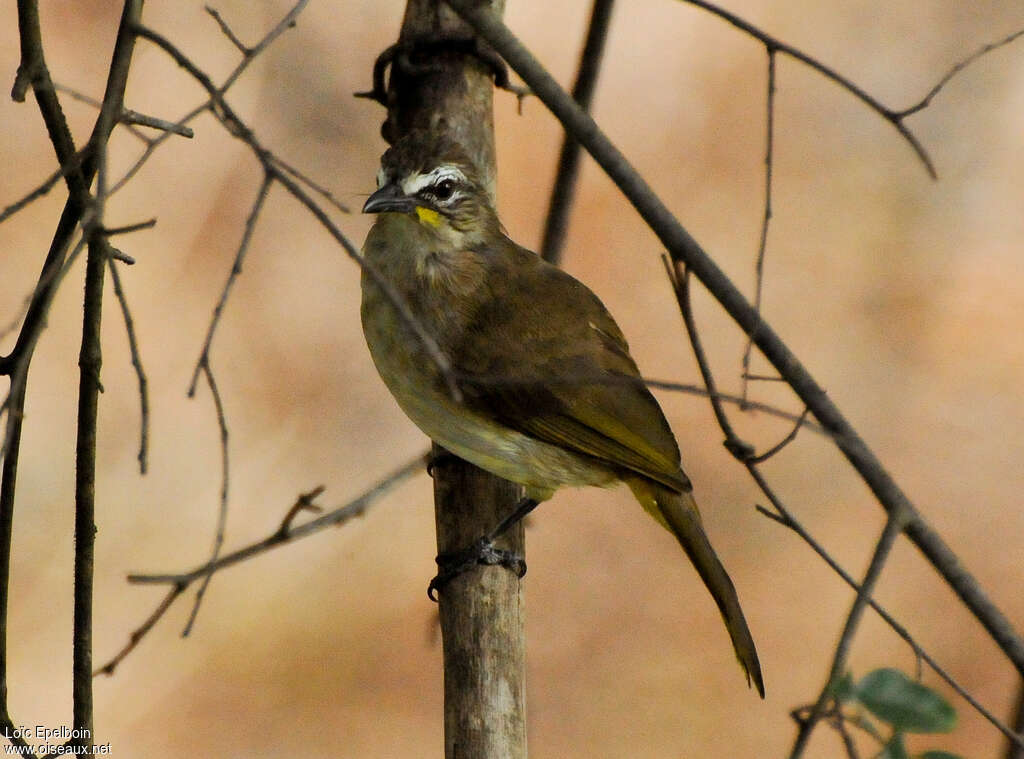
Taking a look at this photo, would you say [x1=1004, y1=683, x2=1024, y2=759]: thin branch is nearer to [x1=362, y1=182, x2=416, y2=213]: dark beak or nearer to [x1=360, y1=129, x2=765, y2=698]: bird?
[x1=360, y1=129, x2=765, y2=698]: bird

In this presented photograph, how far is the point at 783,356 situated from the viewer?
2150mm

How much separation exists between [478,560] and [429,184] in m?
0.90

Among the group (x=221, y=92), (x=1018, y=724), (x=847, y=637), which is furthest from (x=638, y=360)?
(x=847, y=637)

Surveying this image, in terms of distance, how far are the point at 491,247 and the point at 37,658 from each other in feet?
6.66

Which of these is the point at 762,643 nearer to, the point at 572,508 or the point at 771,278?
the point at 572,508

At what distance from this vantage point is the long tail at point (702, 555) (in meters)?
3.01

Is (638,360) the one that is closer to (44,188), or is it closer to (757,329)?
(757,329)

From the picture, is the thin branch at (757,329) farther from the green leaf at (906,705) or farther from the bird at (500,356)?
the bird at (500,356)

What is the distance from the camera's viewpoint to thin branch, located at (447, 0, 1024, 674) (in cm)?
204

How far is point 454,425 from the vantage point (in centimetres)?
313

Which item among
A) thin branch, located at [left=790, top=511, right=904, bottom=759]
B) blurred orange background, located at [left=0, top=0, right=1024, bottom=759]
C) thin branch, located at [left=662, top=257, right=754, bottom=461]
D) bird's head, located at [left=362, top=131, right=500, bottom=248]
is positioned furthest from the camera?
blurred orange background, located at [left=0, top=0, right=1024, bottom=759]

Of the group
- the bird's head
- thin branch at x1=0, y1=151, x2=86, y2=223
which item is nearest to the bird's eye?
the bird's head

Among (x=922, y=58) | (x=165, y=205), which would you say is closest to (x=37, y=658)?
(x=165, y=205)

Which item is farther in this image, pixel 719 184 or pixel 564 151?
pixel 719 184
